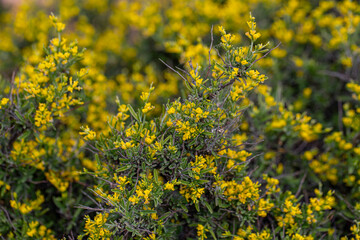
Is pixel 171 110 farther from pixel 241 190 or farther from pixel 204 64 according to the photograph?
pixel 204 64

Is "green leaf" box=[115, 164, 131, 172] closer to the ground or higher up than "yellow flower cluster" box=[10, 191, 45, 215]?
higher up

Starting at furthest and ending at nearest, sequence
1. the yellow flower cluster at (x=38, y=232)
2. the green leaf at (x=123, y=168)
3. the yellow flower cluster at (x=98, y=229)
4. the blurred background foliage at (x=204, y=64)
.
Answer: the blurred background foliage at (x=204, y=64), the yellow flower cluster at (x=38, y=232), the green leaf at (x=123, y=168), the yellow flower cluster at (x=98, y=229)

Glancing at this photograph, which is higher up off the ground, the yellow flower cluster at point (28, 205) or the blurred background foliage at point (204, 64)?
the blurred background foliage at point (204, 64)

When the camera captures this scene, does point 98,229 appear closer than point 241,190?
Yes

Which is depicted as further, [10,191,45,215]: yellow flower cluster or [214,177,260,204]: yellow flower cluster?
[10,191,45,215]: yellow flower cluster

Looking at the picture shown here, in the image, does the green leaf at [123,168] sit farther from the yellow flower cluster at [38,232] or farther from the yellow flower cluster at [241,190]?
the yellow flower cluster at [38,232]

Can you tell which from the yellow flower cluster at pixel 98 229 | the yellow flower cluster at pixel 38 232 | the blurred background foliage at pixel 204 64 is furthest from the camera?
the blurred background foliage at pixel 204 64

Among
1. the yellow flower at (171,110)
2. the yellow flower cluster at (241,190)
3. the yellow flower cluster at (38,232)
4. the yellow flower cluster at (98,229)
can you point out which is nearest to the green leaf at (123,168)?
the yellow flower cluster at (98,229)

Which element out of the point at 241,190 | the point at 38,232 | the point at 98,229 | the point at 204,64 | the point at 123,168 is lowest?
the point at 38,232

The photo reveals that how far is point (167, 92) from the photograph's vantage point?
13.8 feet

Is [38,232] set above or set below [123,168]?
below

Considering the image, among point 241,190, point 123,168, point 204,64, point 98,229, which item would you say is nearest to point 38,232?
point 98,229

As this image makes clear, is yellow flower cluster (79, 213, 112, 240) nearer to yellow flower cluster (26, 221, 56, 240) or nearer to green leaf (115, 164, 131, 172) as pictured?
green leaf (115, 164, 131, 172)

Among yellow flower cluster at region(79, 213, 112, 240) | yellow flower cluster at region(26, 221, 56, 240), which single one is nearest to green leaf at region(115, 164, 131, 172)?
yellow flower cluster at region(79, 213, 112, 240)
